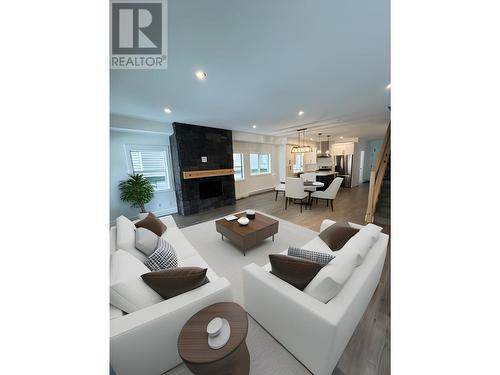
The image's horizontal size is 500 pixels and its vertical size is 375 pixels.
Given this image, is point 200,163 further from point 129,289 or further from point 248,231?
point 129,289

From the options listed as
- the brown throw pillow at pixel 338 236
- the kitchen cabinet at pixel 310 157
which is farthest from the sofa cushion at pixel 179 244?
the kitchen cabinet at pixel 310 157

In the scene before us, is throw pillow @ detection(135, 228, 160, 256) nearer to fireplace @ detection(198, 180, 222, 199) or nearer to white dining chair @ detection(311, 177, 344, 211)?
fireplace @ detection(198, 180, 222, 199)

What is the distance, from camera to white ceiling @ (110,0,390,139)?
3.82ft

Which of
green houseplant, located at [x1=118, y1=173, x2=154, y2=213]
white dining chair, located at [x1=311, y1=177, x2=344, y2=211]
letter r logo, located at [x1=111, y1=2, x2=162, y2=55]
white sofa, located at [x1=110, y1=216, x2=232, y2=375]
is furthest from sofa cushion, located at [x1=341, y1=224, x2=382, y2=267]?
green houseplant, located at [x1=118, y1=173, x2=154, y2=213]

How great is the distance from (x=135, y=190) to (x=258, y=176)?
4091 millimetres

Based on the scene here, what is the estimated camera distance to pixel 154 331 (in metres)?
0.97

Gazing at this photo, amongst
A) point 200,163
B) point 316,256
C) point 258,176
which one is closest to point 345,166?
point 258,176

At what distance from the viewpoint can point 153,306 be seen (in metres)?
1.04

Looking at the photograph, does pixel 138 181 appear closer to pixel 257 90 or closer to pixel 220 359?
pixel 257 90

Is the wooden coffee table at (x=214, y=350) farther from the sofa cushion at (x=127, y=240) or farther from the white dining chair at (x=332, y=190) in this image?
the white dining chair at (x=332, y=190)

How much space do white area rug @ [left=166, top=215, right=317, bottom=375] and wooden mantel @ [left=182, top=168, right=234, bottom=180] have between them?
1.42 metres
